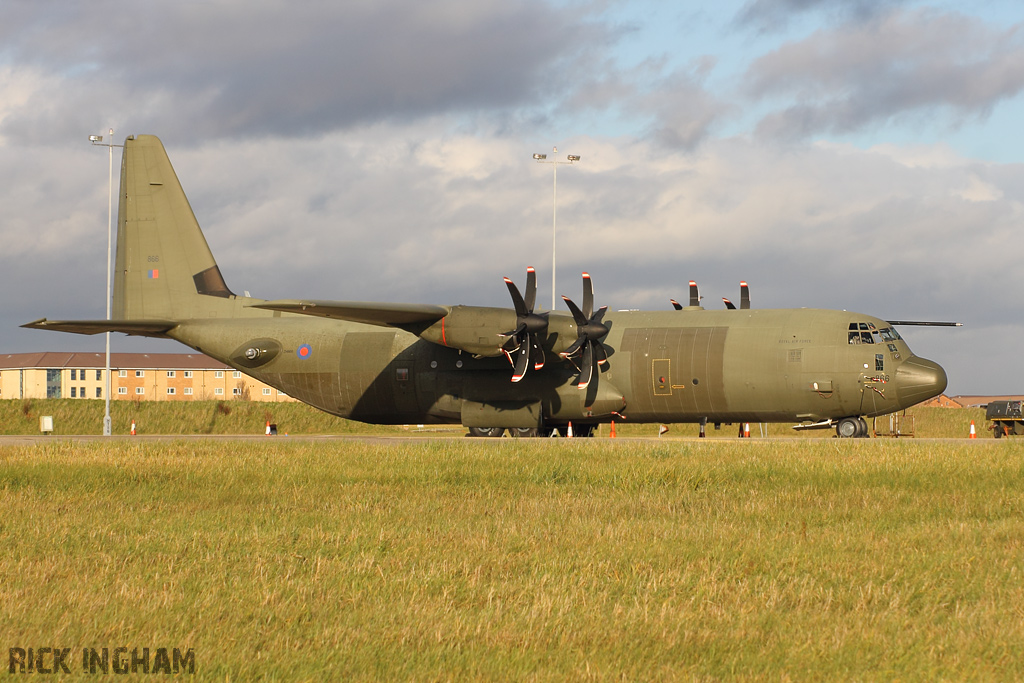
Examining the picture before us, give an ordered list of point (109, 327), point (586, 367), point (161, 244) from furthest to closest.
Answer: point (161, 244), point (109, 327), point (586, 367)

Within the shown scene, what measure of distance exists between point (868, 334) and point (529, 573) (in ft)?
77.3

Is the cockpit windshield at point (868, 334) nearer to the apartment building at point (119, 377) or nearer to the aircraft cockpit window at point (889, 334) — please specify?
the aircraft cockpit window at point (889, 334)

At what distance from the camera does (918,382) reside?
28.9 m

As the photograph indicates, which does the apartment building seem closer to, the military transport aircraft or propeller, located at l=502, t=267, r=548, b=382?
the military transport aircraft

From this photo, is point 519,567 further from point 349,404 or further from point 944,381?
point 349,404

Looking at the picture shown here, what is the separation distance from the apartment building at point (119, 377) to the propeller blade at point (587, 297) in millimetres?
116176

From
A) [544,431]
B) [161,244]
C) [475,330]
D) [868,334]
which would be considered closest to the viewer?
[868,334]

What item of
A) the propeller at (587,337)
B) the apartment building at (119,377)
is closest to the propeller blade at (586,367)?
the propeller at (587,337)

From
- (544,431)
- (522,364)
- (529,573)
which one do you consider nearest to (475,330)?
(522,364)

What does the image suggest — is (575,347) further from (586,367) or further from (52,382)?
(52,382)

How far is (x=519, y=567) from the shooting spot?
9258mm

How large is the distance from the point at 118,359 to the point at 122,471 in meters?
139

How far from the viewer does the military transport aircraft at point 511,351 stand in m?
29.6

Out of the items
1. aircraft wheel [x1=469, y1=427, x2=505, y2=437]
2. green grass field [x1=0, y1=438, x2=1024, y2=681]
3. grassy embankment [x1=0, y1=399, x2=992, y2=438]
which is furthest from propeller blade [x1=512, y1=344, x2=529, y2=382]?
grassy embankment [x1=0, y1=399, x2=992, y2=438]
